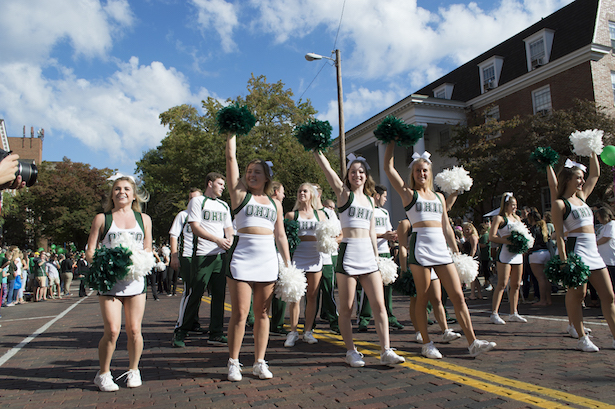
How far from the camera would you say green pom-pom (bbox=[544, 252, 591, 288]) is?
491cm

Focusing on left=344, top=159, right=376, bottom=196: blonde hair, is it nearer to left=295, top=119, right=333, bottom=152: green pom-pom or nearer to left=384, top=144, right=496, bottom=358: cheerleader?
left=384, top=144, right=496, bottom=358: cheerleader

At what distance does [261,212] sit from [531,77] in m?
27.8

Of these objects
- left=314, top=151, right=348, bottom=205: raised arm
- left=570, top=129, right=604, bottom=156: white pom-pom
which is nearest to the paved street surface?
left=314, top=151, right=348, bottom=205: raised arm

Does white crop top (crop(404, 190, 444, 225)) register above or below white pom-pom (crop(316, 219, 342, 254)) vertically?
above

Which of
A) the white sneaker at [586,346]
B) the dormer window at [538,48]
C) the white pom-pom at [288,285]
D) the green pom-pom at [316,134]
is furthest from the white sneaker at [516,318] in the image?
the dormer window at [538,48]

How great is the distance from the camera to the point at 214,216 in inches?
245

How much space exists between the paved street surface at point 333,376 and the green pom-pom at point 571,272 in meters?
0.75

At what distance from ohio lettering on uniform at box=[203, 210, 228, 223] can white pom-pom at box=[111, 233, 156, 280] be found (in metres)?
1.90

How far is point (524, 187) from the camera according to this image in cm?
2291

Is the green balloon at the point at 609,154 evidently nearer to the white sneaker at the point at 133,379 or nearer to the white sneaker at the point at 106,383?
the white sneaker at the point at 133,379

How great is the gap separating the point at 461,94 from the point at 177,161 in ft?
68.3

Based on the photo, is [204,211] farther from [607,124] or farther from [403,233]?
[607,124]

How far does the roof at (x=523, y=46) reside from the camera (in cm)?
2494

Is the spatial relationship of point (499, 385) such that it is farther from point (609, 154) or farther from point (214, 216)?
point (609, 154)
